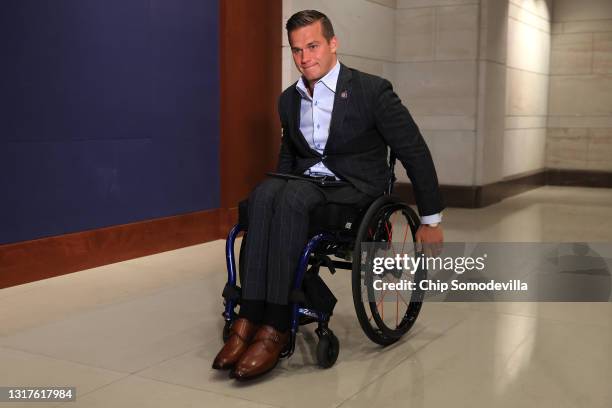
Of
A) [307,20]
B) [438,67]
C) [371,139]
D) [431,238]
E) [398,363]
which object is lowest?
[398,363]

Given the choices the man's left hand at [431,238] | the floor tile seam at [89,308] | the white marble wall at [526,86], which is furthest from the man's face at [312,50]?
the white marble wall at [526,86]

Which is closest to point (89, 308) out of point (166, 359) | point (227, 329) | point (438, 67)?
point (166, 359)

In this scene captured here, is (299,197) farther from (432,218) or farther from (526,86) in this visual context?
(526,86)

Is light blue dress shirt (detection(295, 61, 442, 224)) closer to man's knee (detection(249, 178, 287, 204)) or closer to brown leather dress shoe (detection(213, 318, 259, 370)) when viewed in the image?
man's knee (detection(249, 178, 287, 204))

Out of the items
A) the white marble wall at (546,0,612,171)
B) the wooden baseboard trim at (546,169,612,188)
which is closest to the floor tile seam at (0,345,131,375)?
the wooden baseboard trim at (546,169,612,188)

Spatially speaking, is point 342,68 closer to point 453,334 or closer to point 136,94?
point 453,334

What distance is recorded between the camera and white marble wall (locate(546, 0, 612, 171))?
31.3 ft

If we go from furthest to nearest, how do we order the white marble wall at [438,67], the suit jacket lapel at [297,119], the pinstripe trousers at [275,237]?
the white marble wall at [438,67] < the suit jacket lapel at [297,119] < the pinstripe trousers at [275,237]

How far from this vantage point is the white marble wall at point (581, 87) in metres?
9.55

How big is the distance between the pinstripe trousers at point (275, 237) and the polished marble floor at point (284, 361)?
31 centimetres

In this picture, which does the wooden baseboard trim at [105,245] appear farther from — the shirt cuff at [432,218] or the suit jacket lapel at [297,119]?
the shirt cuff at [432,218]

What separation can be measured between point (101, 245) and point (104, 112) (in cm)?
75

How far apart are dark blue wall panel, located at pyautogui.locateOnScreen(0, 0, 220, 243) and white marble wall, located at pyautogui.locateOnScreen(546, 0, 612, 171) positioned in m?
6.05

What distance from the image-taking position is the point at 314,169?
9.61 feet
